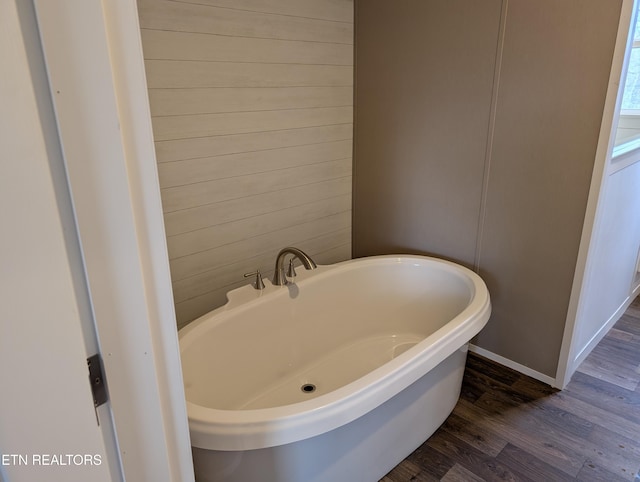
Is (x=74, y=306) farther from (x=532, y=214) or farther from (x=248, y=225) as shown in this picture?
(x=532, y=214)

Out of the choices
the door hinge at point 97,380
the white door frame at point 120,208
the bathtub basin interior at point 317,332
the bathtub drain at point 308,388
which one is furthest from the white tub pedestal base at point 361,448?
the door hinge at point 97,380

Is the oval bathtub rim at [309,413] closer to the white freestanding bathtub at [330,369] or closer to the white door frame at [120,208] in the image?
the white freestanding bathtub at [330,369]

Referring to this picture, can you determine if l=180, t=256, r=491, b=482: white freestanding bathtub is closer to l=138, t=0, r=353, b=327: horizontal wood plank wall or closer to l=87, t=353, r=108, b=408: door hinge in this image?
l=138, t=0, r=353, b=327: horizontal wood plank wall

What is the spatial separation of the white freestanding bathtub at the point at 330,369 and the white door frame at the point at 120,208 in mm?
624

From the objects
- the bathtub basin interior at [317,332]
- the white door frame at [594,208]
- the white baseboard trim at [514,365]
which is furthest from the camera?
the white baseboard trim at [514,365]

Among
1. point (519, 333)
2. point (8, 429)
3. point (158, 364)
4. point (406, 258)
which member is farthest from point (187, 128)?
point (519, 333)

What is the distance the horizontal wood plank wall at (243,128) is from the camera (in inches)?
73.9

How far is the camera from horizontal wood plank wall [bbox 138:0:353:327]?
73.9 inches

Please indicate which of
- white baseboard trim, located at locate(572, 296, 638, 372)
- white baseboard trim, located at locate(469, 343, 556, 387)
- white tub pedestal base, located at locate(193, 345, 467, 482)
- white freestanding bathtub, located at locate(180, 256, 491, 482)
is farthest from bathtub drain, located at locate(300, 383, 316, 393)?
white baseboard trim, located at locate(572, 296, 638, 372)

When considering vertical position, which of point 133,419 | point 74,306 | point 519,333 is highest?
point 74,306

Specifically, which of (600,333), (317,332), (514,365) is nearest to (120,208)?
(317,332)

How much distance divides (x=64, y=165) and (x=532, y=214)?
6.81ft

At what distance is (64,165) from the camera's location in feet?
1.66

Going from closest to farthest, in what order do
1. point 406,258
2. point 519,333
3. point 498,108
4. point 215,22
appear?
point 215,22 → point 498,108 → point 519,333 → point 406,258
